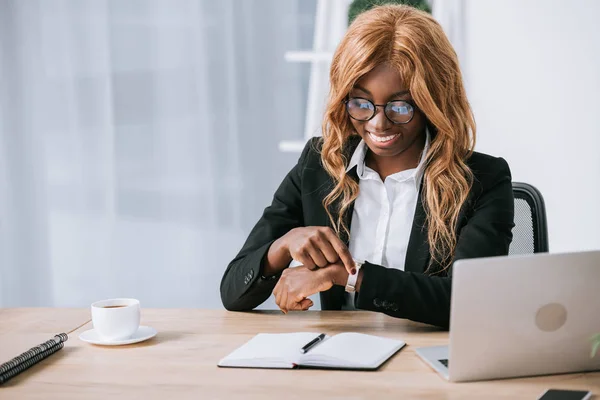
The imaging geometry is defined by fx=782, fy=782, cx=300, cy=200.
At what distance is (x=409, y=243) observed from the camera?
1880 millimetres

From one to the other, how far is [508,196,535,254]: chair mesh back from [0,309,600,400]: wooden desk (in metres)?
0.55

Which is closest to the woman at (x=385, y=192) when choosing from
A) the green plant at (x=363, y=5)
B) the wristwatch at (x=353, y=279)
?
the wristwatch at (x=353, y=279)

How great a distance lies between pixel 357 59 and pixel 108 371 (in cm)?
90

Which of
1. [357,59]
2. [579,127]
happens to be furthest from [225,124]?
[357,59]

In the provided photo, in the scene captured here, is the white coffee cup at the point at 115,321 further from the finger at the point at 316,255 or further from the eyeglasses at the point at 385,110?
the eyeglasses at the point at 385,110

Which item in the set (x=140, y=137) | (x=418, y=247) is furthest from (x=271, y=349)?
(x=140, y=137)

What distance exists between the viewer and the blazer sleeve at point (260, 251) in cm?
183

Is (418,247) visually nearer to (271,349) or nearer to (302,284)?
(302,284)

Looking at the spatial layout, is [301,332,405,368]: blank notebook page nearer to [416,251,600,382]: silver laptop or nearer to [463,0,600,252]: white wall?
[416,251,600,382]: silver laptop

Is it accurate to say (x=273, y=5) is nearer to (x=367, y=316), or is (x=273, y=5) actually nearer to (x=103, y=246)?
(x=103, y=246)

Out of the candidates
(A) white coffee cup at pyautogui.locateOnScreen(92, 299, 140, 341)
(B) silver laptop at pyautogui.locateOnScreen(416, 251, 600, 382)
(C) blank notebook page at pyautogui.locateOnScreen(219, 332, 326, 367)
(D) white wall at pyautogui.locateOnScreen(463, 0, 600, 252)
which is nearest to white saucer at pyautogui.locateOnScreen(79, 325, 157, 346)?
(A) white coffee cup at pyautogui.locateOnScreen(92, 299, 140, 341)

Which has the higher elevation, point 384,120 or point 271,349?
point 384,120

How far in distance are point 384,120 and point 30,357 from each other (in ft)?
3.00

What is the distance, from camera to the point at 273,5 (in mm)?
3482
